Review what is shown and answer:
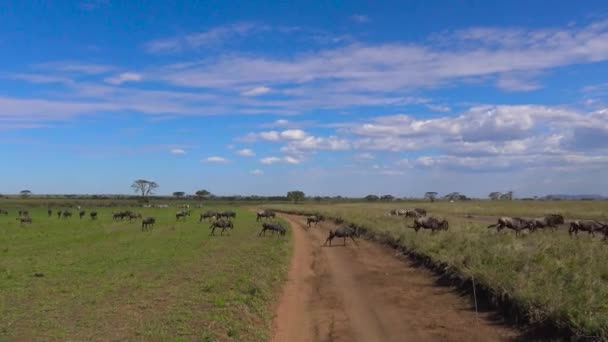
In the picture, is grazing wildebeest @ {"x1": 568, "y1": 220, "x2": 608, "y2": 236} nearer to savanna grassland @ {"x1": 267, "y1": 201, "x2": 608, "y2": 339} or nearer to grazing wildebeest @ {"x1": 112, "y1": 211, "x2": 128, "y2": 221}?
savanna grassland @ {"x1": 267, "y1": 201, "x2": 608, "y2": 339}

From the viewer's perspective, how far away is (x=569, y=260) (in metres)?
16.3

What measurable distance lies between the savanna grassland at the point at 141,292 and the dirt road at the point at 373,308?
0.85 metres

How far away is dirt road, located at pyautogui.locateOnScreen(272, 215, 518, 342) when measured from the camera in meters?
12.4

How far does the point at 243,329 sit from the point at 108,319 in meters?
3.64

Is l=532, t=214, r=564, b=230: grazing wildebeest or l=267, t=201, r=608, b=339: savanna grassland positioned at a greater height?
l=532, t=214, r=564, b=230: grazing wildebeest

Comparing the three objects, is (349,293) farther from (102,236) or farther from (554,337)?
(102,236)

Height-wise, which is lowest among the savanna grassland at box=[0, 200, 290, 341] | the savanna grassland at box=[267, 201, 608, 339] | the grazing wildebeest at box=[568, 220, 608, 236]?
the savanna grassland at box=[0, 200, 290, 341]

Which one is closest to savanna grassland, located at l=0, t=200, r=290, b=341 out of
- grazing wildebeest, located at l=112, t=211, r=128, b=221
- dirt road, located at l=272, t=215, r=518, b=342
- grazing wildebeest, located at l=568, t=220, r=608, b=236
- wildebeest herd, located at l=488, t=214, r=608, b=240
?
dirt road, located at l=272, t=215, r=518, b=342

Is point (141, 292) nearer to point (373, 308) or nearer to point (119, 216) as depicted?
point (373, 308)

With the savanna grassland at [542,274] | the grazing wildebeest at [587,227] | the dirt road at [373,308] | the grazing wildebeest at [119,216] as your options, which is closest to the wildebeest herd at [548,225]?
the grazing wildebeest at [587,227]

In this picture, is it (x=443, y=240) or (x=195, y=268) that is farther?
(x=443, y=240)

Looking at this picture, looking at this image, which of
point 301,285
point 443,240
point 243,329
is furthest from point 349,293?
point 443,240

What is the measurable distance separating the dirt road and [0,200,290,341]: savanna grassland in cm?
85

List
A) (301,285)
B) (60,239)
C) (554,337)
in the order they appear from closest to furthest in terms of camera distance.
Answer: (554,337), (301,285), (60,239)
